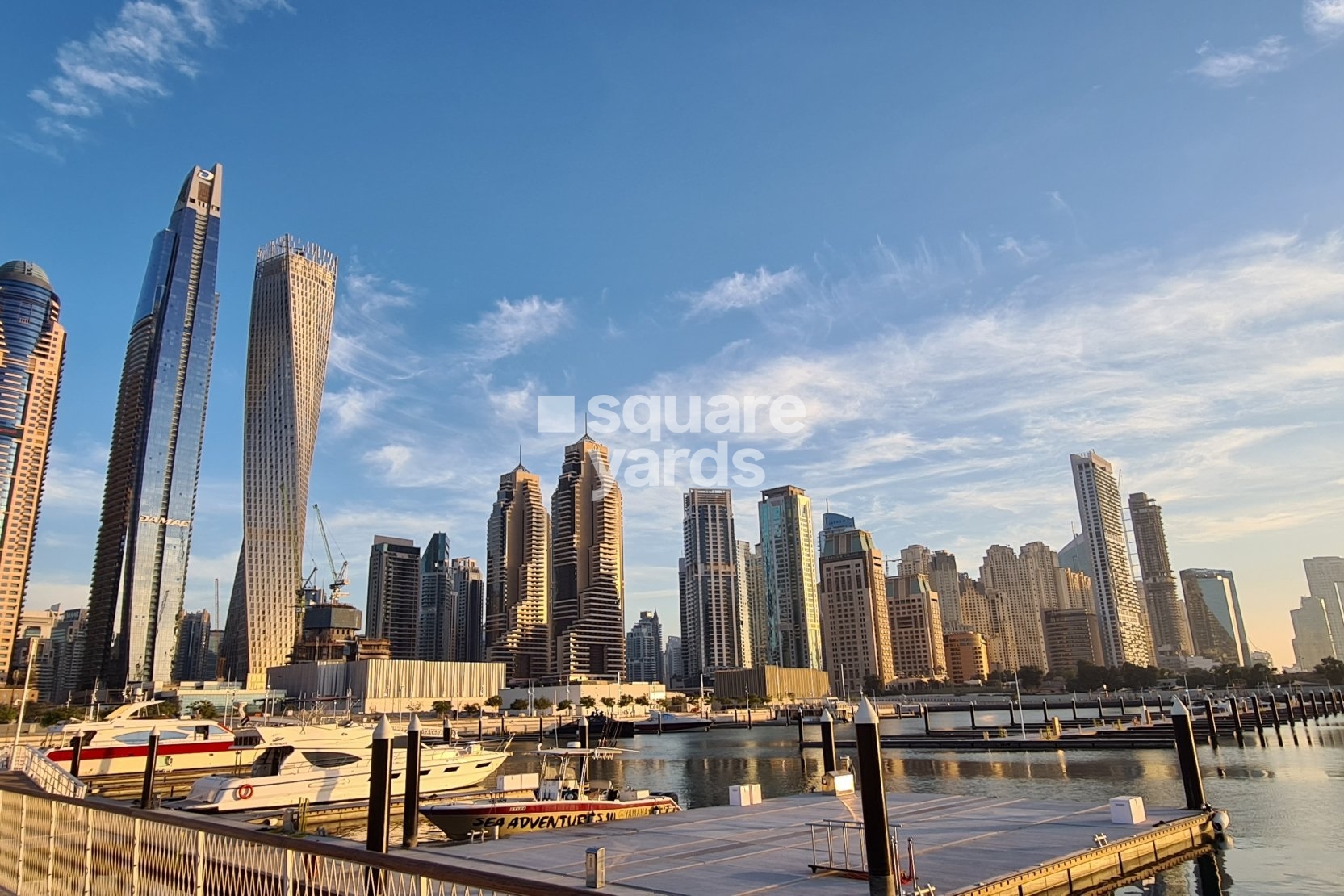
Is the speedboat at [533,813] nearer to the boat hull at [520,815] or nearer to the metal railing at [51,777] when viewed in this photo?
the boat hull at [520,815]

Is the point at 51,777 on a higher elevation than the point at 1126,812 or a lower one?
higher

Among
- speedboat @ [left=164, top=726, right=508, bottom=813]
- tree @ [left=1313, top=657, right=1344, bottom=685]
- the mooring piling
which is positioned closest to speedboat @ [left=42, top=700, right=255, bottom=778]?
speedboat @ [left=164, top=726, right=508, bottom=813]

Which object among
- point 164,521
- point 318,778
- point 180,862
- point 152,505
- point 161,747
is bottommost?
point 318,778

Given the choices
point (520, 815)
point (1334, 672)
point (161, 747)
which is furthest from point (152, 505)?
point (1334, 672)

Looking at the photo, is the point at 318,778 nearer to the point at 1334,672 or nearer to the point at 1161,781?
the point at 1161,781

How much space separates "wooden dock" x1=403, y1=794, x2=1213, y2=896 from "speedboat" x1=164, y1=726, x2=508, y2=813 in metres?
10.3

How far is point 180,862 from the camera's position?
9.42 m

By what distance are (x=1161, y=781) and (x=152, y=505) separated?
20059 centimetres

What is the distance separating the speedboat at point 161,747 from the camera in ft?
157

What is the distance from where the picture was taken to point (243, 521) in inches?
6757

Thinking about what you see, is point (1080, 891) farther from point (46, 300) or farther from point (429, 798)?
point (46, 300)

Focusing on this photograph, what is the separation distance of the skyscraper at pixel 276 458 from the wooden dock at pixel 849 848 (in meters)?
165

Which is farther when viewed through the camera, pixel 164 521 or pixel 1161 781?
pixel 164 521

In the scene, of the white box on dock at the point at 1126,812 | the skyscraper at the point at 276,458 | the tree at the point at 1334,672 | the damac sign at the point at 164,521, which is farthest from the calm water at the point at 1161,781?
the damac sign at the point at 164,521
